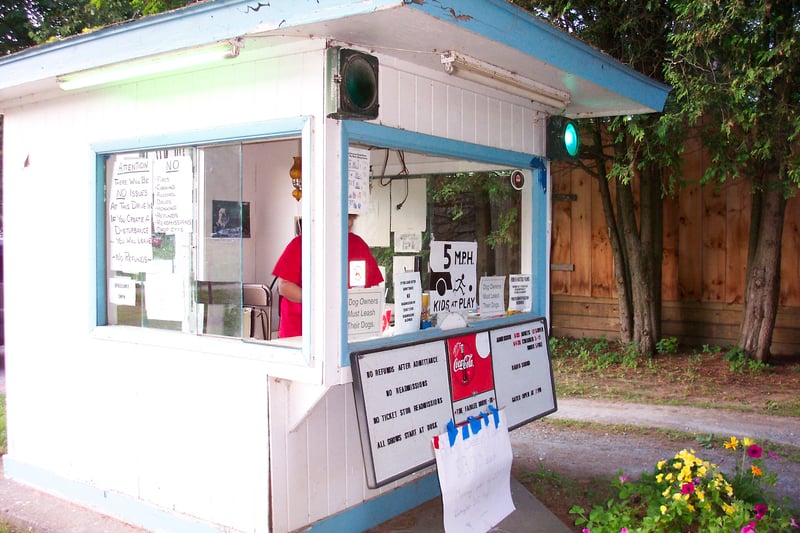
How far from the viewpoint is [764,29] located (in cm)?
657

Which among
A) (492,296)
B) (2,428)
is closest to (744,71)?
(492,296)

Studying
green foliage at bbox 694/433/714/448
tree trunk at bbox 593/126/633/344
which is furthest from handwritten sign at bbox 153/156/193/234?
tree trunk at bbox 593/126/633/344

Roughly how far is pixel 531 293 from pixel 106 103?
3.06 meters

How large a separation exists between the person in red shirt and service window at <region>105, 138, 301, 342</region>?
0.19 m

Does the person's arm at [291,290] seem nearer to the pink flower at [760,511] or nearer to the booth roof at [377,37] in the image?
the booth roof at [377,37]

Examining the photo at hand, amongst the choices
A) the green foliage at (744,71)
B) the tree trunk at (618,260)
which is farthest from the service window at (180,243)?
the tree trunk at (618,260)

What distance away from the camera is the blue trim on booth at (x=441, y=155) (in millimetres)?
3602

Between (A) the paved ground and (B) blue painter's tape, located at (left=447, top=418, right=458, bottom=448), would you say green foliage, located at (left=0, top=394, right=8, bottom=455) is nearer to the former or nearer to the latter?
(A) the paved ground

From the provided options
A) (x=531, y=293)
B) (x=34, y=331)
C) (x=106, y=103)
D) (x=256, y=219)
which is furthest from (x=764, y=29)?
(x=34, y=331)

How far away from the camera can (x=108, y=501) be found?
4.59 meters

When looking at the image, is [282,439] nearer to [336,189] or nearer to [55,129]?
[336,189]

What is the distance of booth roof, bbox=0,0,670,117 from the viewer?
310cm

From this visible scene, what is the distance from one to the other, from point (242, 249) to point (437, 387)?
1.45 meters

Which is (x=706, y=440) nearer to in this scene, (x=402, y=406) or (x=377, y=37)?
(x=402, y=406)
